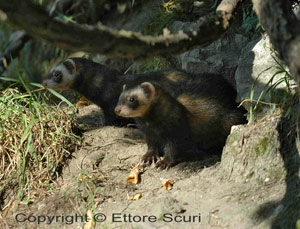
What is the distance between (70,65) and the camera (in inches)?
293

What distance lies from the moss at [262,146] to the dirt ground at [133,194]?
29 cm

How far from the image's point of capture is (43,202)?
197 inches

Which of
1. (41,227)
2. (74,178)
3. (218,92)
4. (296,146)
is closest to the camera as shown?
(296,146)

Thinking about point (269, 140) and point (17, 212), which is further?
point (17, 212)

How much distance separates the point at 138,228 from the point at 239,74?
203cm

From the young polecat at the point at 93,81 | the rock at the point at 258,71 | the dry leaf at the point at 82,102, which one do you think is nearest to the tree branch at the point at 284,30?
the rock at the point at 258,71

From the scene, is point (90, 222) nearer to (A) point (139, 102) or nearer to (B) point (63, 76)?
(A) point (139, 102)

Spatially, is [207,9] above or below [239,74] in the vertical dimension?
above

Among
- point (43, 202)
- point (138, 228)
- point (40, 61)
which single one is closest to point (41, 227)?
point (43, 202)

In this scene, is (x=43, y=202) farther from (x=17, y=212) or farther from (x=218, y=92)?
(x=218, y=92)

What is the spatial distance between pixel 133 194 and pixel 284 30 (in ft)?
8.41

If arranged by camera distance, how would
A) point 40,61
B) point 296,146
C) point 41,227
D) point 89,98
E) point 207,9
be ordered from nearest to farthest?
point 296,146 → point 41,227 → point 207,9 → point 89,98 → point 40,61

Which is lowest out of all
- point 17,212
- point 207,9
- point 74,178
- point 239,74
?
point 17,212

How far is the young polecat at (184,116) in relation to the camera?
5.64m
